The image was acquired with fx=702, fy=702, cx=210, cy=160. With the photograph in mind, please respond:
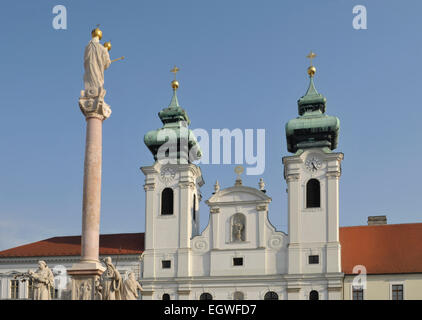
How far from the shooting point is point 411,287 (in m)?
37.0

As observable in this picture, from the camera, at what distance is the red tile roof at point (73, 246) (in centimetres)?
4053

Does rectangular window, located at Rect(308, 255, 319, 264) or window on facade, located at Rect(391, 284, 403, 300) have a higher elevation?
rectangular window, located at Rect(308, 255, 319, 264)

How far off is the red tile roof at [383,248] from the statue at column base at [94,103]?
21.1 m

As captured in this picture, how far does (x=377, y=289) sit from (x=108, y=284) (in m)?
21.5

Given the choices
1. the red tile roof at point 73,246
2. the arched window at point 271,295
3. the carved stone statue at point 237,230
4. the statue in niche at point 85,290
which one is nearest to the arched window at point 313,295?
the arched window at point 271,295

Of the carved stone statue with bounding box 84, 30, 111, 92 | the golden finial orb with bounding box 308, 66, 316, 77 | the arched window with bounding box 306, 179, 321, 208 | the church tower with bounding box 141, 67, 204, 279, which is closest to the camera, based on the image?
the carved stone statue with bounding box 84, 30, 111, 92

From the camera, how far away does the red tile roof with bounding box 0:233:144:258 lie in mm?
40531

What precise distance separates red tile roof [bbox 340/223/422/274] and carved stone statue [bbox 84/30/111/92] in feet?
70.1

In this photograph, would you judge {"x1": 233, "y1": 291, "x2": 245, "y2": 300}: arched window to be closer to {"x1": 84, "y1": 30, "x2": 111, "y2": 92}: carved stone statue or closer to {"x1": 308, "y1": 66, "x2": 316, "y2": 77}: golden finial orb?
{"x1": 308, "y1": 66, "x2": 316, "y2": 77}: golden finial orb

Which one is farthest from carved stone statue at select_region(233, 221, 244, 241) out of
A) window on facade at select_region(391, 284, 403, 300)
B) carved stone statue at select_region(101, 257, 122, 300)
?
carved stone statue at select_region(101, 257, 122, 300)

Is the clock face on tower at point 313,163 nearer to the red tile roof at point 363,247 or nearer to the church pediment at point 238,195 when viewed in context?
the church pediment at point 238,195

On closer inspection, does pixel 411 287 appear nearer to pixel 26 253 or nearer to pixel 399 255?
pixel 399 255
